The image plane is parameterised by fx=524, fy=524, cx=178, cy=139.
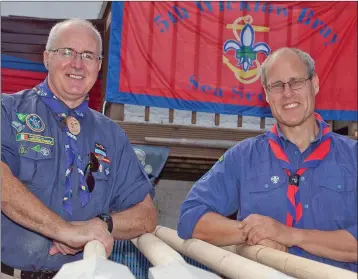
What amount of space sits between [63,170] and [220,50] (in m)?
4.14

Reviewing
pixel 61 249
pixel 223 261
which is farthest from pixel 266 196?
pixel 61 249

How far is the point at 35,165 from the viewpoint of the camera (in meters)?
2.37

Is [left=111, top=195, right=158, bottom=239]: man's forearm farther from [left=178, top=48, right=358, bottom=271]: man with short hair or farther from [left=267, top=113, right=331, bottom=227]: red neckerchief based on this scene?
[left=267, top=113, right=331, bottom=227]: red neckerchief

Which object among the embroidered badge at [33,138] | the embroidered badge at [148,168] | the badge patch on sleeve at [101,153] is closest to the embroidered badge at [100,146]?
the badge patch on sleeve at [101,153]

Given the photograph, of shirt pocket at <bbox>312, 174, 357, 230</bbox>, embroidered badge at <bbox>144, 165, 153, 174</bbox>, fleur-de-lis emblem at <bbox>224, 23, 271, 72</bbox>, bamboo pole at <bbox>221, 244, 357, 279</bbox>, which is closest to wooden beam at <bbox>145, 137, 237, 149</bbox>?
embroidered badge at <bbox>144, 165, 153, 174</bbox>

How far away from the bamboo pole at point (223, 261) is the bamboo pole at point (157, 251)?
0.49 ft

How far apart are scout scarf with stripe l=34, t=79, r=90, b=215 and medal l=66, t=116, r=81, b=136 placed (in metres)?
0.02

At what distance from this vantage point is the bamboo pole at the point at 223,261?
1309 millimetres

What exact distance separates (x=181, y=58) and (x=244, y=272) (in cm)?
496

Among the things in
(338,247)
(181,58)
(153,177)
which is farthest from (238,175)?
(181,58)

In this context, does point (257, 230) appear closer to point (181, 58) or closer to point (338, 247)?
point (338, 247)

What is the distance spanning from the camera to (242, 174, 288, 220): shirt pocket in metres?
2.31

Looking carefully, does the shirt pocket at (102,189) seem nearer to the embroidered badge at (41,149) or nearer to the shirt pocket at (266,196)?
the embroidered badge at (41,149)

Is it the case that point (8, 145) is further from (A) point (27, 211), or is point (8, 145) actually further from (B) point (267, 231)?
(B) point (267, 231)
